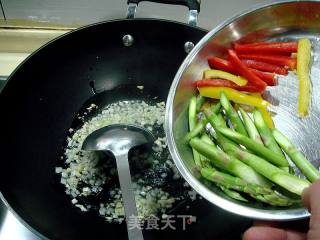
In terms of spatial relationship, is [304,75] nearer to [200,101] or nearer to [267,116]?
[267,116]

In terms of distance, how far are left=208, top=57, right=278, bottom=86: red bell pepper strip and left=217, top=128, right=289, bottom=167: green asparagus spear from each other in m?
0.19

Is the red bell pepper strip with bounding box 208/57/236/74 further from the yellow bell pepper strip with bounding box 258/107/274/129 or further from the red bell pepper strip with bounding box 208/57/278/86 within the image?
the yellow bell pepper strip with bounding box 258/107/274/129

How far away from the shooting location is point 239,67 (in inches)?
40.3

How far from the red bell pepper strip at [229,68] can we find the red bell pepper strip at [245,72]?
0.04 ft

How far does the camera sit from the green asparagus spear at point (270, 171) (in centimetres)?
79

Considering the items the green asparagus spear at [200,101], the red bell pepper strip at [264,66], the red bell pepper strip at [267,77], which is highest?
the red bell pepper strip at [264,66]

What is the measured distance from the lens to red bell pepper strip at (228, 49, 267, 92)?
1.01 meters

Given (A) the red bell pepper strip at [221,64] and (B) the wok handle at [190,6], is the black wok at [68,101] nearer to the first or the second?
(B) the wok handle at [190,6]

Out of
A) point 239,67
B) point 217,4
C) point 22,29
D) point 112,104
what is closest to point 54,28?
point 22,29

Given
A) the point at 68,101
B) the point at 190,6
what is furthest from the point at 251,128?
the point at 68,101

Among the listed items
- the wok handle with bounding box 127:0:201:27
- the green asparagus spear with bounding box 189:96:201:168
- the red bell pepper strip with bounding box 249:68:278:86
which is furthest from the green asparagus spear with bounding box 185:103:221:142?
the wok handle with bounding box 127:0:201:27

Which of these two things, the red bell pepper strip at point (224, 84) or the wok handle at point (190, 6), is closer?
the red bell pepper strip at point (224, 84)

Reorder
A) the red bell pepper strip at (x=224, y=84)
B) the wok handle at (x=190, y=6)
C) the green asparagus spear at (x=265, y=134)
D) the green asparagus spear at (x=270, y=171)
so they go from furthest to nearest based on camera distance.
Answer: the wok handle at (x=190, y=6) < the red bell pepper strip at (x=224, y=84) < the green asparagus spear at (x=265, y=134) < the green asparagus spear at (x=270, y=171)

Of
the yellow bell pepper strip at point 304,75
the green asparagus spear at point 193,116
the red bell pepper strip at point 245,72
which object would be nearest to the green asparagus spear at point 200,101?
the green asparagus spear at point 193,116
